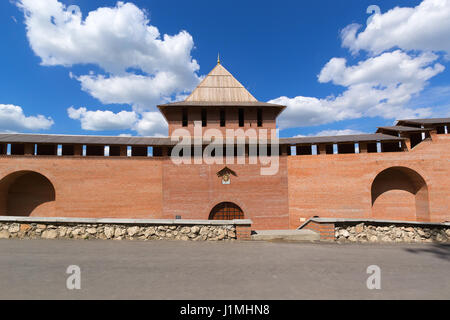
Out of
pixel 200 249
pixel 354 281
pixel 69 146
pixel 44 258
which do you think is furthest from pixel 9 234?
pixel 354 281

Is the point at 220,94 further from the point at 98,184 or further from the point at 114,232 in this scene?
the point at 114,232

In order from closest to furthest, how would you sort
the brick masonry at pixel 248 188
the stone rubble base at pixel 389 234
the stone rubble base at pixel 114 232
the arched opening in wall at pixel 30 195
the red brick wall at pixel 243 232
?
1. the stone rubble base at pixel 114 232
2. the red brick wall at pixel 243 232
3. the stone rubble base at pixel 389 234
4. the brick masonry at pixel 248 188
5. the arched opening in wall at pixel 30 195

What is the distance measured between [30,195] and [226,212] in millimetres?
10843

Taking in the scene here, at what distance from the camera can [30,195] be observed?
1234cm

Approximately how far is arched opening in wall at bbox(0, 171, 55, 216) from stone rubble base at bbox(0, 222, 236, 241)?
699 centimetres

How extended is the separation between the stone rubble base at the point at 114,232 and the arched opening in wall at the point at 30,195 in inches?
275

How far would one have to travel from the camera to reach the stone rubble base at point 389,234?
22.6ft

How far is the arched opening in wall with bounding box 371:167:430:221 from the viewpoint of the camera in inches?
502

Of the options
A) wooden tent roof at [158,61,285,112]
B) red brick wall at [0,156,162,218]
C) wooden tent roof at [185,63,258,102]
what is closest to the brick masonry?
red brick wall at [0,156,162,218]

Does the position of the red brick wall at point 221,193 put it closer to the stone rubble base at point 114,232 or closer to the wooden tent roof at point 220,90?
the wooden tent roof at point 220,90

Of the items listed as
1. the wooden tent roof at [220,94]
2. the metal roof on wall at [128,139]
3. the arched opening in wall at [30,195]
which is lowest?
the arched opening in wall at [30,195]

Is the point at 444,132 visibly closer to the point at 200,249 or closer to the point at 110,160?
the point at 200,249

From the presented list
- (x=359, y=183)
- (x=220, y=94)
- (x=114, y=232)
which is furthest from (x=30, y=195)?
(x=359, y=183)

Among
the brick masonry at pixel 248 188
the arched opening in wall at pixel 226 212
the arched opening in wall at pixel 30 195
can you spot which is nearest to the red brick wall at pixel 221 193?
the brick masonry at pixel 248 188
